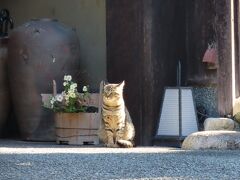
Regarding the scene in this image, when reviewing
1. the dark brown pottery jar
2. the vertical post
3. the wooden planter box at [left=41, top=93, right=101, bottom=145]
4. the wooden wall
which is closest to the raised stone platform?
the vertical post

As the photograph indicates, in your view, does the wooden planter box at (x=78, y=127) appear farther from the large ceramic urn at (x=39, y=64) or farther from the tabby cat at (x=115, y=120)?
the large ceramic urn at (x=39, y=64)

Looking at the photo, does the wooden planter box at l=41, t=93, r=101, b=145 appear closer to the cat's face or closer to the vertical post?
the cat's face

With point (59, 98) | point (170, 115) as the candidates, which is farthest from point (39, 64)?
point (170, 115)

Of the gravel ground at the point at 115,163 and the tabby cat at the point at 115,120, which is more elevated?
the tabby cat at the point at 115,120

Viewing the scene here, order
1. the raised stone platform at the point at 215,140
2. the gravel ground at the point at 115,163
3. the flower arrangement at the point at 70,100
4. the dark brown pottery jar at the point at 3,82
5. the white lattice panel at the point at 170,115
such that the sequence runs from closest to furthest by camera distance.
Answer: the gravel ground at the point at 115,163, the raised stone platform at the point at 215,140, the flower arrangement at the point at 70,100, the white lattice panel at the point at 170,115, the dark brown pottery jar at the point at 3,82

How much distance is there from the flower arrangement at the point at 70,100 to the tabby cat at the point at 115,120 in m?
0.42

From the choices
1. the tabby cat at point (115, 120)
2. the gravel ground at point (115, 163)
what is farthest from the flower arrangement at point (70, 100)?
the gravel ground at point (115, 163)

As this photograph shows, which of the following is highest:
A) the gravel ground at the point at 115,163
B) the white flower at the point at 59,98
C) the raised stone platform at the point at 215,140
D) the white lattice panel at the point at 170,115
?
the white flower at the point at 59,98

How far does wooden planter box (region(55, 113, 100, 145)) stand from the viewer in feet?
26.6

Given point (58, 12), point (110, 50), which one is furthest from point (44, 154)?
point (58, 12)

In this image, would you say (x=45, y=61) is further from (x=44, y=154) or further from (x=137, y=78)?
(x=44, y=154)

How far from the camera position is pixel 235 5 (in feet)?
27.3

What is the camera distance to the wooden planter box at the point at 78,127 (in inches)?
320

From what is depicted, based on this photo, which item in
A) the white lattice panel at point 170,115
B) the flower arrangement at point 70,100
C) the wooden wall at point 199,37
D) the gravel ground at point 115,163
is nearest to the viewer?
the gravel ground at point 115,163
